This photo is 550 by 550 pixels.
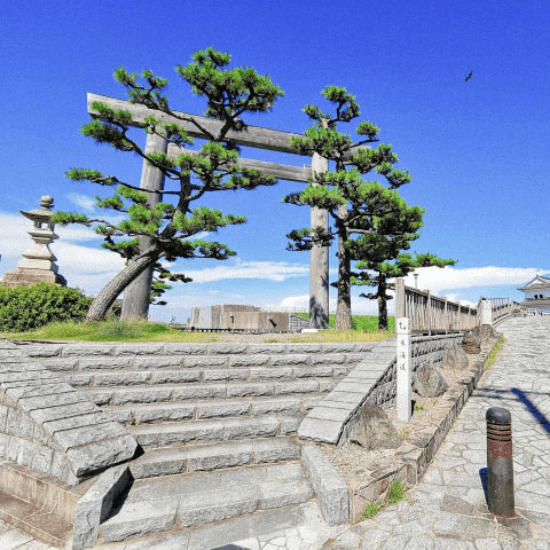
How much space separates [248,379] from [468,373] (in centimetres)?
500

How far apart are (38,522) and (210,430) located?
→ 1577 mm

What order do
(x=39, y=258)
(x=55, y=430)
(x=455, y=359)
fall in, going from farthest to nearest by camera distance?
1. (x=39, y=258)
2. (x=455, y=359)
3. (x=55, y=430)

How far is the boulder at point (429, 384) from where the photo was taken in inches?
219

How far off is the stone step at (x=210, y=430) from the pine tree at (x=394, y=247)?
670 centimetres

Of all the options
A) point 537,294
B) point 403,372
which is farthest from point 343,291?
point 537,294

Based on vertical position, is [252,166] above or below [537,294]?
below

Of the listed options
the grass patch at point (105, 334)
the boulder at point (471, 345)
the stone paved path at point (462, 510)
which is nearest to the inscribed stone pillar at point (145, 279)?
the grass patch at point (105, 334)

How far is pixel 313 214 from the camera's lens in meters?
11.5

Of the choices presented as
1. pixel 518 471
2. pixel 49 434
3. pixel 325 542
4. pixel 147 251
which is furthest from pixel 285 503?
pixel 147 251

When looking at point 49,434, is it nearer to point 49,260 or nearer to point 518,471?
point 518,471

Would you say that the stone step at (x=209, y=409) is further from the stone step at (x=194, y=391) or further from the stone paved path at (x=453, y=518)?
the stone paved path at (x=453, y=518)

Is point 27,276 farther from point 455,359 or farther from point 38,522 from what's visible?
point 455,359

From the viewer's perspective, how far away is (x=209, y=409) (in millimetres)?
4027

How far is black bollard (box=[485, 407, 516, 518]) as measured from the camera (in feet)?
9.20
